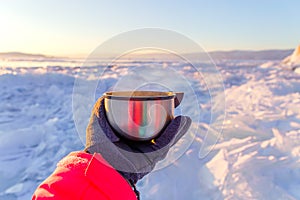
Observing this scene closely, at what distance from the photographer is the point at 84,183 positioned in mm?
408

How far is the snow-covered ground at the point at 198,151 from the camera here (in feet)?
4.41

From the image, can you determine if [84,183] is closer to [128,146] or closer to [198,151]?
[128,146]

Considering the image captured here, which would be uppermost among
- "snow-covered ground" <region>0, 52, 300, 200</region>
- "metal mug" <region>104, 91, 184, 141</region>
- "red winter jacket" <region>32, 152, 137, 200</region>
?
"metal mug" <region>104, 91, 184, 141</region>

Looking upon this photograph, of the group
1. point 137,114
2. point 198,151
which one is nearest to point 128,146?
point 137,114

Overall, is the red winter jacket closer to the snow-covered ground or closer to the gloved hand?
the gloved hand

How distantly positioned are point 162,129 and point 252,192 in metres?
0.99

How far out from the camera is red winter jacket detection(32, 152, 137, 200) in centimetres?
40

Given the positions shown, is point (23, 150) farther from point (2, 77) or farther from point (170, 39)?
point (2, 77)

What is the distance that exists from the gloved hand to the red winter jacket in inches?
1.6

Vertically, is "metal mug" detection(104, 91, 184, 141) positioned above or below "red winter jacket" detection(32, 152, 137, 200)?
above

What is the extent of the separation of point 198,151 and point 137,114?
133 centimetres

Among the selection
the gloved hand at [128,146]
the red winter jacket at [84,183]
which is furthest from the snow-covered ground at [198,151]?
the red winter jacket at [84,183]

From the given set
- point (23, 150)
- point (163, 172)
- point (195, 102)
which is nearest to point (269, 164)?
point (163, 172)

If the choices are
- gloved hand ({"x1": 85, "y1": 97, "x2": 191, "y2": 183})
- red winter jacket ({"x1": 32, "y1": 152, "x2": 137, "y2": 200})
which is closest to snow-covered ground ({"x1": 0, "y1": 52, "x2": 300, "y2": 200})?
gloved hand ({"x1": 85, "y1": 97, "x2": 191, "y2": 183})
